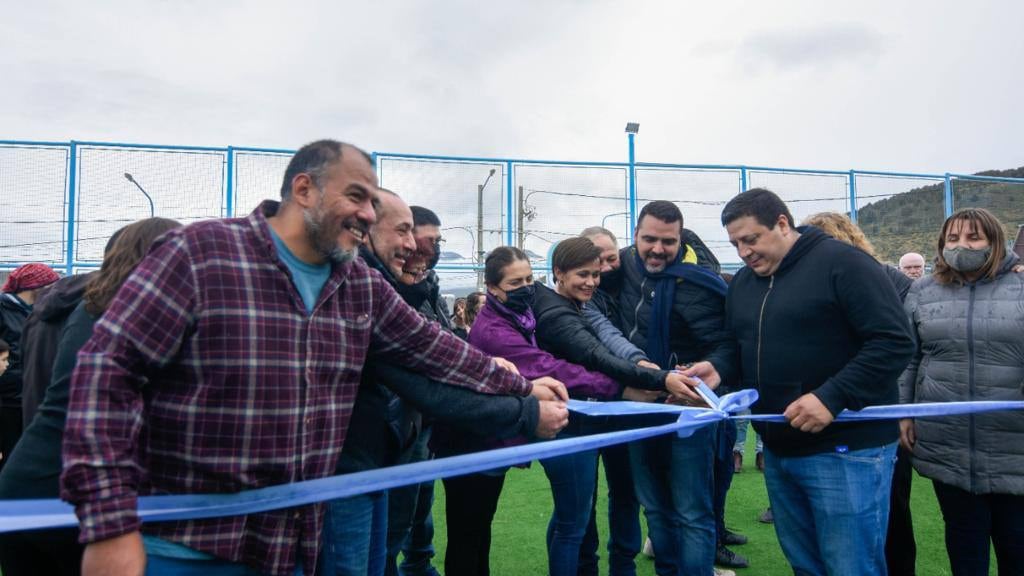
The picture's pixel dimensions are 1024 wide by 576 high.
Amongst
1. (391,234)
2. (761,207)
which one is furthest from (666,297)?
(391,234)

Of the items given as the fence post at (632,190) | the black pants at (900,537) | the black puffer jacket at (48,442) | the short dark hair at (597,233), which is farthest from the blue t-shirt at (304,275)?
the fence post at (632,190)

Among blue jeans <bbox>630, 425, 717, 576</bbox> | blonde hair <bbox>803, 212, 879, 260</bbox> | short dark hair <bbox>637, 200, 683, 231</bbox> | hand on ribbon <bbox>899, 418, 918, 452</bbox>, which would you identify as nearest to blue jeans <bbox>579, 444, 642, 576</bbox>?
blue jeans <bbox>630, 425, 717, 576</bbox>

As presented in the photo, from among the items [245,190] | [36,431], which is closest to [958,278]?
[36,431]

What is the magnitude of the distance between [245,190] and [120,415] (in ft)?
26.7

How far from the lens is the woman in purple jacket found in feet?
10.6

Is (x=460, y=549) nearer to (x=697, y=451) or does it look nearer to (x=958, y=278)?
(x=697, y=451)

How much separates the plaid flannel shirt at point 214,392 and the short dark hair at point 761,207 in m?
1.85

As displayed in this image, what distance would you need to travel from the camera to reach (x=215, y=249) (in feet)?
5.84

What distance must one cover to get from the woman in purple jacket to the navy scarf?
0.30m

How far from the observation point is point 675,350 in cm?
346

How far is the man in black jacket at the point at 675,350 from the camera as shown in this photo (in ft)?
10.7

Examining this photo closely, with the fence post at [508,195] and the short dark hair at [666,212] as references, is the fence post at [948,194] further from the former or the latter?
the short dark hair at [666,212]

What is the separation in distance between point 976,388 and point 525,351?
2.20 meters

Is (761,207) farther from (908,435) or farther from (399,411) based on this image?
(399,411)
